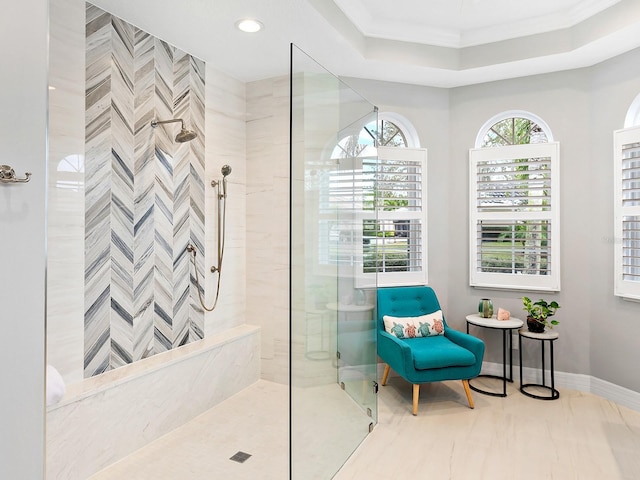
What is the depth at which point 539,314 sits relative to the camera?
3.30 m

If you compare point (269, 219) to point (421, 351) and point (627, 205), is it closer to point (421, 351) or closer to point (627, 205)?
point (421, 351)

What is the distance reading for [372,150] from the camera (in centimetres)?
287

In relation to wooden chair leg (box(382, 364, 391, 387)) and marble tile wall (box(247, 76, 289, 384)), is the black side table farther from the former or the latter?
marble tile wall (box(247, 76, 289, 384))

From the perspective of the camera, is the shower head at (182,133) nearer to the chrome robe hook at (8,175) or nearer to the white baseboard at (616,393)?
the chrome robe hook at (8,175)

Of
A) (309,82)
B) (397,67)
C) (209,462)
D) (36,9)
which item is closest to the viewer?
(36,9)

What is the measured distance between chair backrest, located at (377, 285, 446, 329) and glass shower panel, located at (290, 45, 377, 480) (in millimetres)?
625

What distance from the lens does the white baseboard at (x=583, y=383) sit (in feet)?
10.1

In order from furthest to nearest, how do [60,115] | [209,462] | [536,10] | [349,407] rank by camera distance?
[536,10], [349,407], [209,462], [60,115]

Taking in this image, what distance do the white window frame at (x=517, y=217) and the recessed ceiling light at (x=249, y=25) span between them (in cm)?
214

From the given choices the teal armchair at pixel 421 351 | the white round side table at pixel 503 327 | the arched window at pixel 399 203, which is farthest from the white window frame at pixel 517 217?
the teal armchair at pixel 421 351

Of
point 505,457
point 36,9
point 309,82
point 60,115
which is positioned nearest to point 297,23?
point 309,82

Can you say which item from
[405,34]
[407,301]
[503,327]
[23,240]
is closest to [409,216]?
[407,301]

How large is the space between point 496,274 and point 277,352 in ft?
6.73

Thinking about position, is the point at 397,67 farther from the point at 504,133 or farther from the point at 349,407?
the point at 349,407
